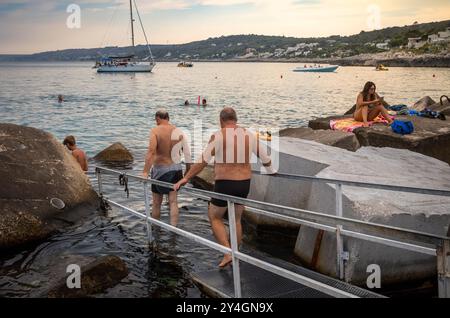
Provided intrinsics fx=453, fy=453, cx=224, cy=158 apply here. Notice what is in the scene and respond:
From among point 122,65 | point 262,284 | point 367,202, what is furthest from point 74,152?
point 122,65

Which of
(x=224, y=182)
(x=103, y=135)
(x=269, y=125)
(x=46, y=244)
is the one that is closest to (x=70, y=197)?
A: (x=46, y=244)

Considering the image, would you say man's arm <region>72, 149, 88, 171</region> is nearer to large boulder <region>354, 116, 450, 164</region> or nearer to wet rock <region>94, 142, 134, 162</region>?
wet rock <region>94, 142, 134, 162</region>

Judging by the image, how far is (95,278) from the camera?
654 cm

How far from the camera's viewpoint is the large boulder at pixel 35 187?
26.5ft

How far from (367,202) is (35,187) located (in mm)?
6060

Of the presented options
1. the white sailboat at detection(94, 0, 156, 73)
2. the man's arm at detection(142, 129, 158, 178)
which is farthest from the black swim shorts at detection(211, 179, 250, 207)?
the white sailboat at detection(94, 0, 156, 73)

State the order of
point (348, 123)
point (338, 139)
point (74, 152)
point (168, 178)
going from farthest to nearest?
point (348, 123), point (74, 152), point (338, 139), point (168, 178)

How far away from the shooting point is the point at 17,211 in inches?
317

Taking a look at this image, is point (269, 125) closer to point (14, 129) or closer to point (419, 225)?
point (14, 129)

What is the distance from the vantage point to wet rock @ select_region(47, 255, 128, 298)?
6082 mm

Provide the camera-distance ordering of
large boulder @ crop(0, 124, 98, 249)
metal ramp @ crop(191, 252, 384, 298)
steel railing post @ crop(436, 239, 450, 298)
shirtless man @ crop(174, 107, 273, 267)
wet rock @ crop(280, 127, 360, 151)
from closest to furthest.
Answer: steel railing post @ crop(436, 239, 450, 298) < metal ramp @ crop(191, 252, 384, 298) < shirtless man @ crop(174, 107, 273, 267) < large boulder @ crop(0, 124, 98, 249) < wet rock @ crop(280, 127, 360, 151)

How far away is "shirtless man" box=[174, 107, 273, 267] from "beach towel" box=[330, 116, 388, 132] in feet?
27.3

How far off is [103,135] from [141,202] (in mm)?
15414

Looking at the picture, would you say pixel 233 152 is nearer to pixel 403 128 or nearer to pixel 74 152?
pixel 403 128
